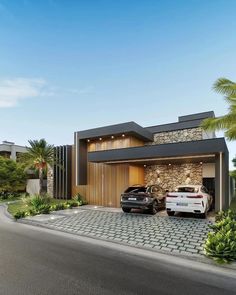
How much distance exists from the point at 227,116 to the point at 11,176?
70.3 ft

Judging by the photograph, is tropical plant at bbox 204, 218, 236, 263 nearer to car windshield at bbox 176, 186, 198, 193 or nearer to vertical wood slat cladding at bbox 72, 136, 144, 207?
car windshield at bbox 176, 186, 198, 193

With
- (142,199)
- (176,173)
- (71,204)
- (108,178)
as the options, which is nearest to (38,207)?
(71,204)

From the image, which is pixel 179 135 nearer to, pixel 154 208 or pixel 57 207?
pixel 154 208

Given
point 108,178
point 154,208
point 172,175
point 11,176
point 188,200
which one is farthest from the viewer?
point 11,176

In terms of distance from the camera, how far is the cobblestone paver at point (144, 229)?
747cm

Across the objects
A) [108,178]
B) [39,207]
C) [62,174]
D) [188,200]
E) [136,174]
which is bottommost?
[39,207]

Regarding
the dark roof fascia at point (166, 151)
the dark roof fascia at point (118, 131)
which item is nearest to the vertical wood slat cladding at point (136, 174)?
the dark roof fascia at point (166, 151)

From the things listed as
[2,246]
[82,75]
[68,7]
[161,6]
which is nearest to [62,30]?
[68,7]

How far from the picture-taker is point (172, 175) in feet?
54.8

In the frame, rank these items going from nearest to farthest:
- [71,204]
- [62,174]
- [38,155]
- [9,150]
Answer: [71,204], [38,155], [62,174], [9,150]

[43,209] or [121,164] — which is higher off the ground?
[121,164]

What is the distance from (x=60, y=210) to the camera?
14.8 metres

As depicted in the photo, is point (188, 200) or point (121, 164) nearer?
point (188, 200)

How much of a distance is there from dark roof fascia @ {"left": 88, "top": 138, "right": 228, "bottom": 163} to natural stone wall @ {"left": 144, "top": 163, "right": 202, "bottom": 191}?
3.76 m
